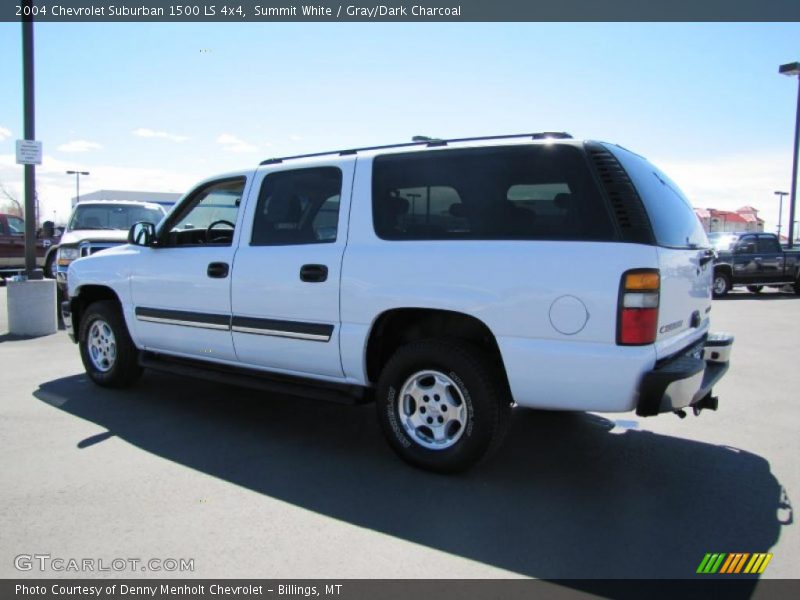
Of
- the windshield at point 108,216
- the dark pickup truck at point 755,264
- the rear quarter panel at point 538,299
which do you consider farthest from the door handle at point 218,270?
the dark pickup truck at point 755,264

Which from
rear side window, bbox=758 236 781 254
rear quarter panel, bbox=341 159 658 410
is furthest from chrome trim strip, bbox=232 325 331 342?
rear side window, bbox=758 236 781 254

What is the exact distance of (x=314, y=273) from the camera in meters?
4.14

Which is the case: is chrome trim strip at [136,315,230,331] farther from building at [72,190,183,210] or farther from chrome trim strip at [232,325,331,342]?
building at [72,190,183,210]

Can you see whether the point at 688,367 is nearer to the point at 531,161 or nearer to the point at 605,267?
the point at 605,267

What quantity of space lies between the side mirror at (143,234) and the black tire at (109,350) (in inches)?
27.8

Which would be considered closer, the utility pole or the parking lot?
the parking lot

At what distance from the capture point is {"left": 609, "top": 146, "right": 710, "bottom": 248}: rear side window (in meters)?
3.39

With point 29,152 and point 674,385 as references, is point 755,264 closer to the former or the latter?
point 674,385

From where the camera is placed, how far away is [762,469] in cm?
394

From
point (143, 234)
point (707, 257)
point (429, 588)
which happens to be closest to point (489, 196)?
point (707, 257)

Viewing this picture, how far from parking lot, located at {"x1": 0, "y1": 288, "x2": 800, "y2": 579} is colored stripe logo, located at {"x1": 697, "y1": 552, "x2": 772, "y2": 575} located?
4 centimetres

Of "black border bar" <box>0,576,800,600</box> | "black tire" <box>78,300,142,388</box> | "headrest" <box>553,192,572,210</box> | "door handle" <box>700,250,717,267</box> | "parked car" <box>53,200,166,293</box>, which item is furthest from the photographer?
"parked car" <box>53,200,166,293</box>

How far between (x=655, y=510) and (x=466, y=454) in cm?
105

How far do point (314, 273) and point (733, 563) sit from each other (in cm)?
281
